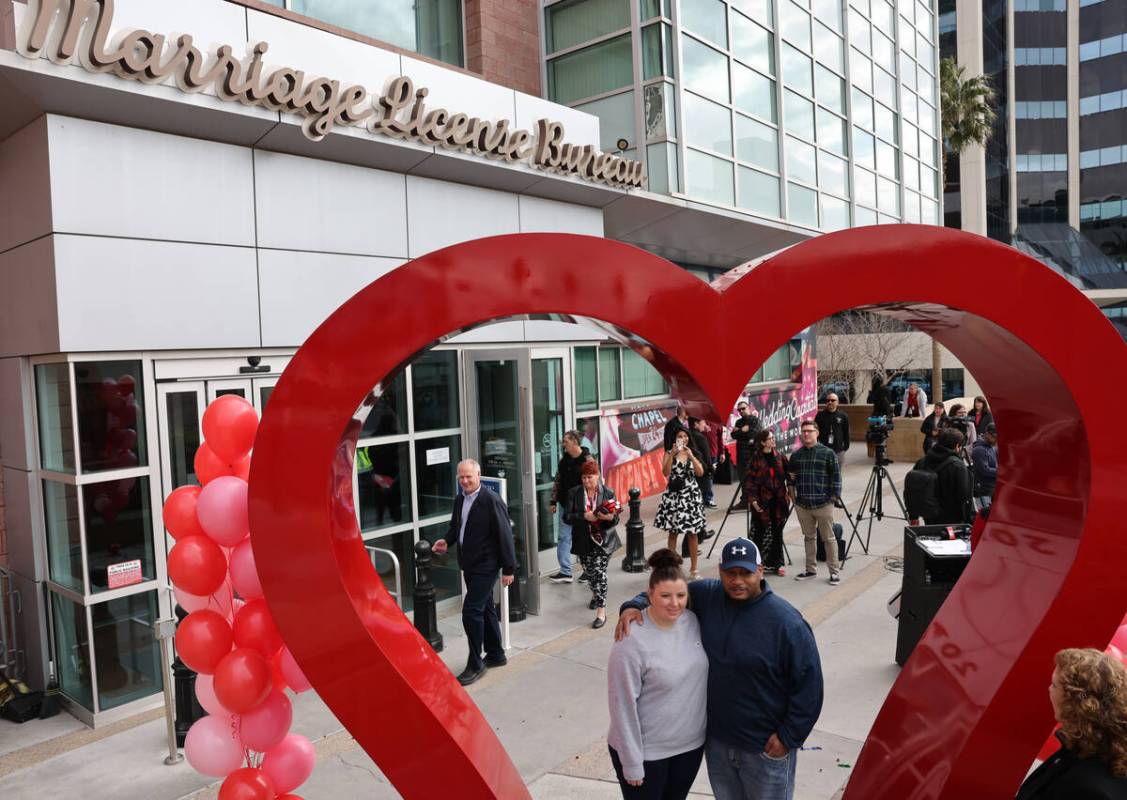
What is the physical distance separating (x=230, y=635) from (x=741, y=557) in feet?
8.14

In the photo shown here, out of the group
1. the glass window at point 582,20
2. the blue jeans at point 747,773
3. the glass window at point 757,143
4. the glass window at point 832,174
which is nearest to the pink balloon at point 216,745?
the blue jeans at point 747,773

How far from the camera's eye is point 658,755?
3.60 meters

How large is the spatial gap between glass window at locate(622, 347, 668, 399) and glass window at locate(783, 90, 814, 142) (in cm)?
509

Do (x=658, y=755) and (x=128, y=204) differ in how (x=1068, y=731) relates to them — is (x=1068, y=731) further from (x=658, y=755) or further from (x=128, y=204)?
(x=128, y=204)

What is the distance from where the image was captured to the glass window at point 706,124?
40.7 feet

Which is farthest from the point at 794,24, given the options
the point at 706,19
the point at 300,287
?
the point at 300,287

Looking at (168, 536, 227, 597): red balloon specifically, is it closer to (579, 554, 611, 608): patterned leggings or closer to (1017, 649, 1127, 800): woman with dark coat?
(1017, 649, 1127, 800): woman with dark coat

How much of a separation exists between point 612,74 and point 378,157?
5.79 m

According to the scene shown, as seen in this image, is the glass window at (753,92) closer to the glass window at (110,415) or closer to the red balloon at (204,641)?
the glass window at (110,415)

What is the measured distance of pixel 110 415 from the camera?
638cm

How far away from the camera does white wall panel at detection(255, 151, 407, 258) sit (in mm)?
7398

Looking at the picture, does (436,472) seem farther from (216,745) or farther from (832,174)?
(832,174)

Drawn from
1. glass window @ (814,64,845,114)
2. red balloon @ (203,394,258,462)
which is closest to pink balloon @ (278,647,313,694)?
red balloon @ (203,394,258,462)

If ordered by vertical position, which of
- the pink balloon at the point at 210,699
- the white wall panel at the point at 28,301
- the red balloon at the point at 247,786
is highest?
the white wall panel at the point at 28,301
